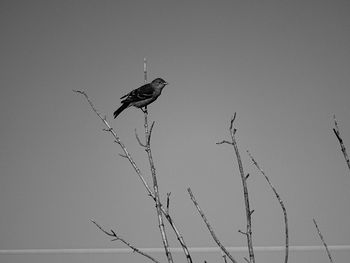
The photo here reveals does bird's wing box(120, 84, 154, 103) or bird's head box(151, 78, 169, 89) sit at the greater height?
bird's head box(151, 78, 169, 89)

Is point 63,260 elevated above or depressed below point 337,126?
below

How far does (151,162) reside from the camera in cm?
213

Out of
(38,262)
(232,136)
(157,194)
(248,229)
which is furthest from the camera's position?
(38,262)

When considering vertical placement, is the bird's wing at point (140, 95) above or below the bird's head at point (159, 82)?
below

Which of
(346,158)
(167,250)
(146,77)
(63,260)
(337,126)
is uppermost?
(146,77)

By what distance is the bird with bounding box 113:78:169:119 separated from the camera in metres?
9.84

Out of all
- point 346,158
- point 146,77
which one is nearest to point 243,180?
point 346,158

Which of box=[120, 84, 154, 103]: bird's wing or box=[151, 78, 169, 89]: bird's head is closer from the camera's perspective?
box=[120, 84, 154, 103]: bird's wing

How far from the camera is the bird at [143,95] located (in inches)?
387

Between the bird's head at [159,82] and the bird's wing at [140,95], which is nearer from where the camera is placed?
the bird's wing at [140,95]

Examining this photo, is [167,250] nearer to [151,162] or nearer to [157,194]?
[157,194]

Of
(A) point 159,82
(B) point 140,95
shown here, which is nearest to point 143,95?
(B) point 140,95

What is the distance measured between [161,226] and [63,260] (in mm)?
112751

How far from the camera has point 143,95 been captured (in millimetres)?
9758
